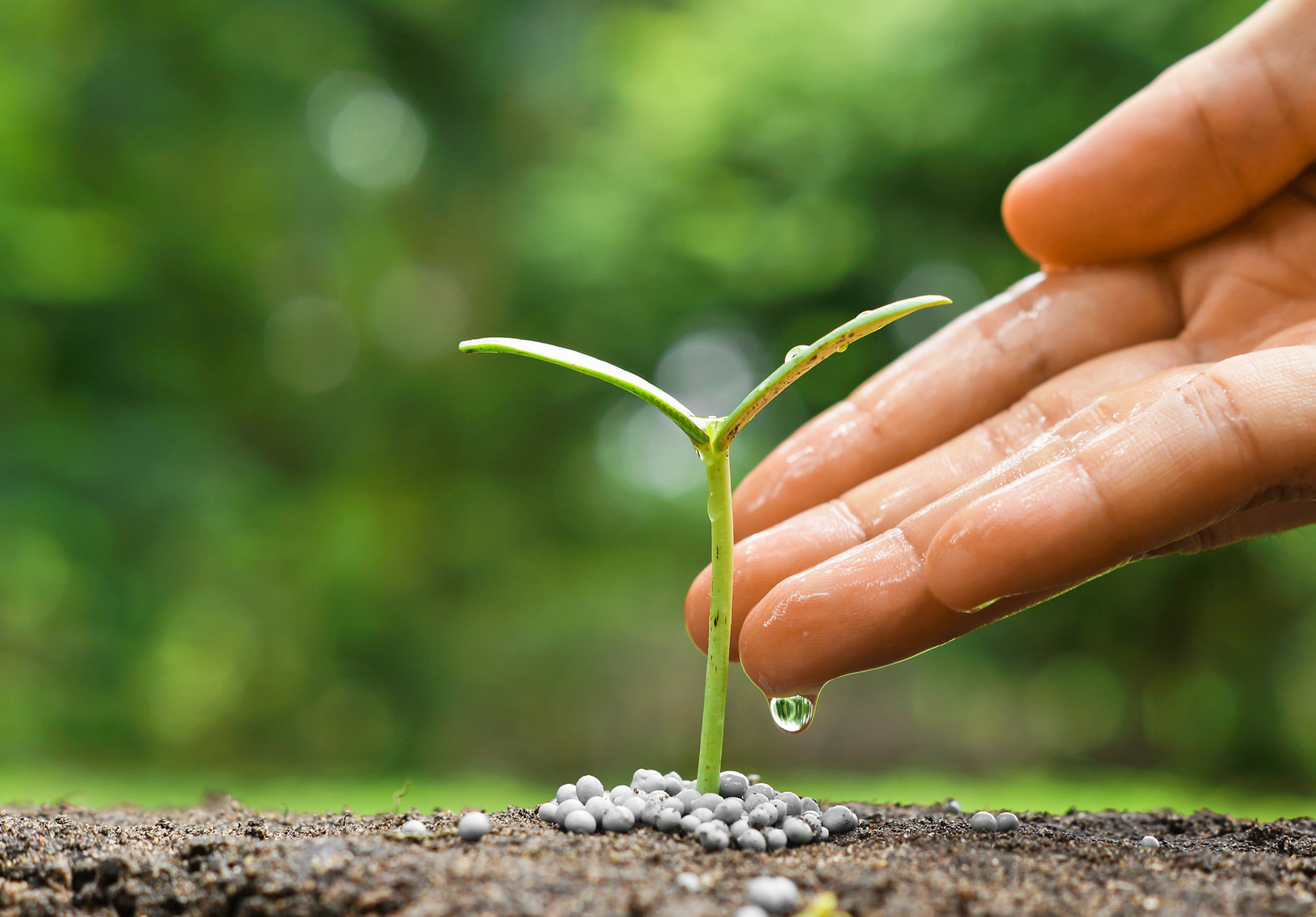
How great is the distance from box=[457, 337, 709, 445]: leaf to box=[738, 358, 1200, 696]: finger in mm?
275

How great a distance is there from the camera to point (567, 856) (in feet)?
3.43

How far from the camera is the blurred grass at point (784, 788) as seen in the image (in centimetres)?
211

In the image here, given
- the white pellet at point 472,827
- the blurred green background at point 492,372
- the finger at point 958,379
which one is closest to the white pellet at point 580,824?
the white pellet at point 472,827

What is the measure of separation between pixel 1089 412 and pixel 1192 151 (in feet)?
2.35

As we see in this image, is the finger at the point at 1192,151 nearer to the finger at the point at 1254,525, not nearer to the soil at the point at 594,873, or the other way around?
the finger at the point at 1254,525

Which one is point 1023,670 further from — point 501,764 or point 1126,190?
point 1126,190

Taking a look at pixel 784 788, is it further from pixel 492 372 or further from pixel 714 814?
pixel 492 372

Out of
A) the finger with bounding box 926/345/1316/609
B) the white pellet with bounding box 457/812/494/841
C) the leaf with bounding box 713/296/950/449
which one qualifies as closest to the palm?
the finger with bounding box 926/345/1316/609

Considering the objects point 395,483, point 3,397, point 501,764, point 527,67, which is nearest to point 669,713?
point 501,764

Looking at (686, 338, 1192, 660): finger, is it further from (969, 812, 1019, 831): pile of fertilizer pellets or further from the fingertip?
(969, 812, 1019, 831): pile of fertilizer pellets

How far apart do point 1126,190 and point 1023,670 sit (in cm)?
292

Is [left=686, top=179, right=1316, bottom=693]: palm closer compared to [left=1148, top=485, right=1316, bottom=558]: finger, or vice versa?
[left=686, top=179, right=1316, bottom=693]: palm

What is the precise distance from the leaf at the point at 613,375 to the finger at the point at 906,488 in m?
0.30

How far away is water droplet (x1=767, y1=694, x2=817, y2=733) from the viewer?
132cm
